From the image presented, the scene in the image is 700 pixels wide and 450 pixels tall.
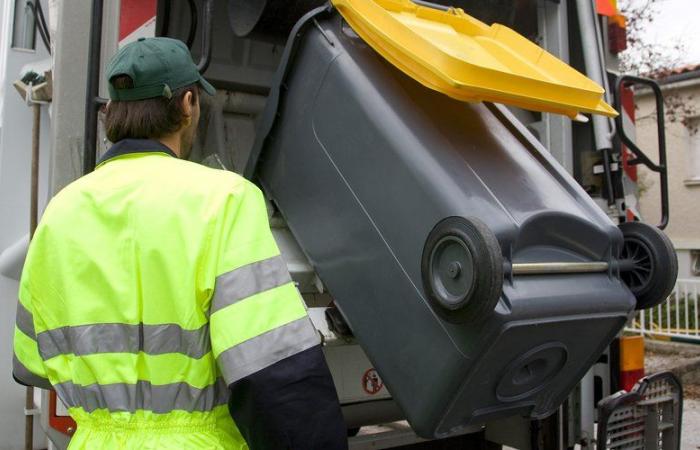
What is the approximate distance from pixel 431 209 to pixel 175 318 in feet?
1.97

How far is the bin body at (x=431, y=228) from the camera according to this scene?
1472mm

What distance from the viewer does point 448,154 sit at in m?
1.57

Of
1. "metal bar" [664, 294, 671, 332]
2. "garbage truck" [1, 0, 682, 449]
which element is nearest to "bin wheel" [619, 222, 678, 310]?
"garbage truck" [1, 0, 682, 449]

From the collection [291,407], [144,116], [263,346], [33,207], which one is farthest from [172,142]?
[33,207]

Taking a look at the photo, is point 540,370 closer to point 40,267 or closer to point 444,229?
point 444,229

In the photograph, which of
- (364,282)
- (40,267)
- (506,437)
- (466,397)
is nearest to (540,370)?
(466,397)

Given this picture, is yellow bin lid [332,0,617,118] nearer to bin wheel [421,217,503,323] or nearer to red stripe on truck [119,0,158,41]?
bin wheel [421,217,503,323]

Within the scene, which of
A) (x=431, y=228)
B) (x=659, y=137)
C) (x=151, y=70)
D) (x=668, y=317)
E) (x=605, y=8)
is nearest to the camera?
(x=151, y=70)

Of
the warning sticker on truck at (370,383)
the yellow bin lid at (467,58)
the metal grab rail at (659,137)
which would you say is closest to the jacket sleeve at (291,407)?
the yellow bin lid at (467,58)

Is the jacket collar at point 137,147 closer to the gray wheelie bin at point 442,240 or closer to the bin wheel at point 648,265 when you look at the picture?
the gray wheelie bin at point 442,240

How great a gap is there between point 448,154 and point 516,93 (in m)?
0.20

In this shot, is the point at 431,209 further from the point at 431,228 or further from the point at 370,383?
the point at 370,383

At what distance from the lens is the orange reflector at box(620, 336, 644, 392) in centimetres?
235

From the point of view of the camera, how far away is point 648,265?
1.65 metres
